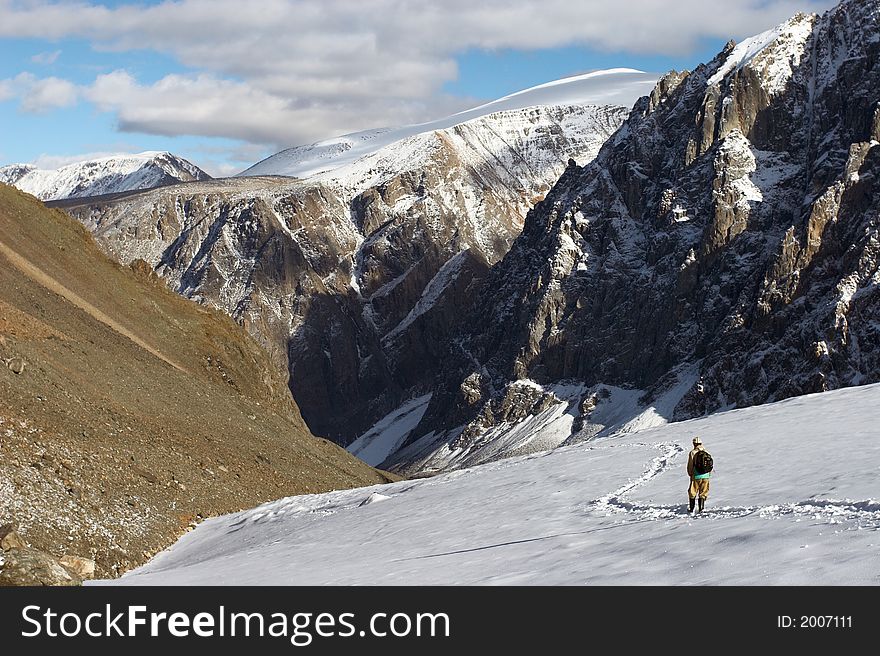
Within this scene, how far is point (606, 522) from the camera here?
2323cm

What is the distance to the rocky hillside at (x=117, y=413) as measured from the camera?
2941 centimetres

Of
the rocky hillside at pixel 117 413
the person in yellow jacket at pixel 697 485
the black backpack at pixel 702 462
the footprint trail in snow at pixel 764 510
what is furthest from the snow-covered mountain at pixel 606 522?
the rocky hillside at pixel 117 413

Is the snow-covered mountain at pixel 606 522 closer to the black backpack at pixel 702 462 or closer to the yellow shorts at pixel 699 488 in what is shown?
the yellow shorts at pixel 699 488

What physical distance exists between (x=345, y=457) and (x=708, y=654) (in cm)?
5725

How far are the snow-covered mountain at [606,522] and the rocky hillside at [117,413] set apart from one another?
2.33m

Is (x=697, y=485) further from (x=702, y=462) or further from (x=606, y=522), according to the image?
(x=606, y=522)

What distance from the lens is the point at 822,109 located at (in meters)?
198

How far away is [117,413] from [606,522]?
81.5 ft

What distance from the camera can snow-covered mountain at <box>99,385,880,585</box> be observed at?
16.7m

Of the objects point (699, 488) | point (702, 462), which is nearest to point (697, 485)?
point (699, 488)

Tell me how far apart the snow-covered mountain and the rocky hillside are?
2.33m

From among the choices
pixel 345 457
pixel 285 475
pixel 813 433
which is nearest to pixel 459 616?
pixel 813 433

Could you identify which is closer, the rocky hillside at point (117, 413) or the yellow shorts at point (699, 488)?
the yellow shorts at point (699, 488)

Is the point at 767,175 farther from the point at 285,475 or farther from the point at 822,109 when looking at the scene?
the point at 285,475
